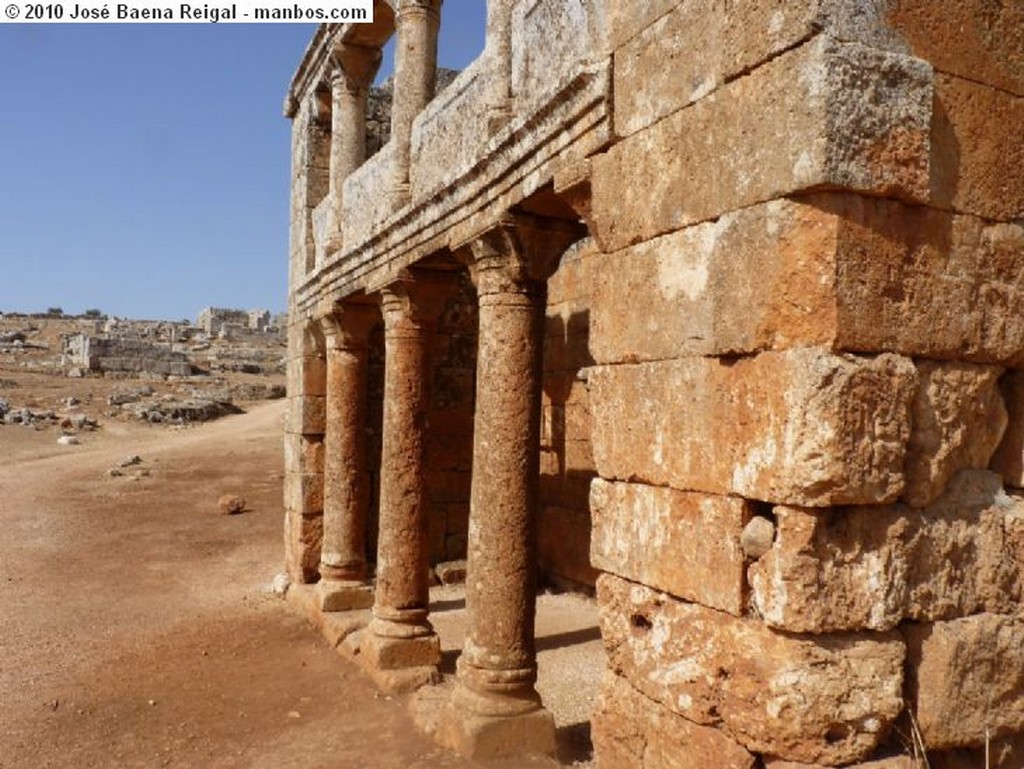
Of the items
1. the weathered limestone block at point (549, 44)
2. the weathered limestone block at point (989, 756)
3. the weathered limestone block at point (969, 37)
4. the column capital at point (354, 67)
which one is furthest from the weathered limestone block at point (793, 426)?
the column capital at point (354, 67)

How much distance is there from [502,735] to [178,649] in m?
4.49

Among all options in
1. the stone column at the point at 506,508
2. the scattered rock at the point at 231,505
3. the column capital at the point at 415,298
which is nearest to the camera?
the stone column at the point at 506,508

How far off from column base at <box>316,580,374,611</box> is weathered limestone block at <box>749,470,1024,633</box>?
23.2ft

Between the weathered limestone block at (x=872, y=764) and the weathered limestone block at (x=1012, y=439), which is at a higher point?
the weathered limestone block at (x=1012, y=439)

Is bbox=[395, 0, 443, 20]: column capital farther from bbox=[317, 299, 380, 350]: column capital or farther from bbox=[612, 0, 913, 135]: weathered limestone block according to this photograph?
bbox=[612, 0, 913, 135]: weathered limestone block

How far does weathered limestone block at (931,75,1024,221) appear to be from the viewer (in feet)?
10.9

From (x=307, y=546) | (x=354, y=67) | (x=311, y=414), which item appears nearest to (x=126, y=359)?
(x=311, y=414)

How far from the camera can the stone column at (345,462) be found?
9.60 m

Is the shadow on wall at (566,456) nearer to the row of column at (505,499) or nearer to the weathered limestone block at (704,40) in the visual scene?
the row of column at (505,499)

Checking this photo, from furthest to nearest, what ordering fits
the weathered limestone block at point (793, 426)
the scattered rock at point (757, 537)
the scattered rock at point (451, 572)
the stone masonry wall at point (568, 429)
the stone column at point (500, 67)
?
the scattered rock at point (451, 572) → the stone masonry wall at point (568, 429) → the stone column at point (500, 67) → the scattered rock at point (757, 537) → the weathered limestone block at point (793, 426)

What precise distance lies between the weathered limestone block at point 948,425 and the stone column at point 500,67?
3.37 m

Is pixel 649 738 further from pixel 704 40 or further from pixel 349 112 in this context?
pixel 349 112

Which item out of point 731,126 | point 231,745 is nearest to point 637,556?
point 731,126

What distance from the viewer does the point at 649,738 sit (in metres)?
3.75
